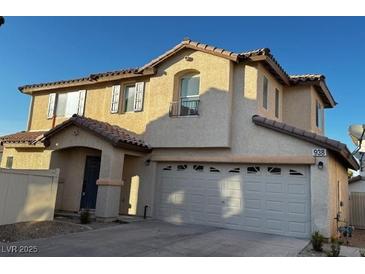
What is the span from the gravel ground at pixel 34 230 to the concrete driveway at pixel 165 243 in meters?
0.51

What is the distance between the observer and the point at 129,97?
16891 mm

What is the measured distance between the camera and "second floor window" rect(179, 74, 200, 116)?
1462 centimetres

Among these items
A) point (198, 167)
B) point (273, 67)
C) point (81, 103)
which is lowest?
point (198, 167)

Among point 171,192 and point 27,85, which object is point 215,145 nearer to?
point 171,192

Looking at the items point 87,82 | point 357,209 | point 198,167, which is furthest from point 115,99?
point 357,209

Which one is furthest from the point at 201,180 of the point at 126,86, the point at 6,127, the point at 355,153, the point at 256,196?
the point at 6,127

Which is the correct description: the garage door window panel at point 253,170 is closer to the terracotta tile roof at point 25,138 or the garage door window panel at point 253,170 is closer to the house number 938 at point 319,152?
the house number 938 at point 319,152

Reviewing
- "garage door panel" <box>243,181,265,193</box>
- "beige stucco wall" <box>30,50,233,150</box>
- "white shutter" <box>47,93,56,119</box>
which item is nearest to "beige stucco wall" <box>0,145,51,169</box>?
"white shutter" <box>47,93,56,119</box>

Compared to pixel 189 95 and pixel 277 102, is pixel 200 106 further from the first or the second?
pixel 277 102

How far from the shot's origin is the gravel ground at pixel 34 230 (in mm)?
9258

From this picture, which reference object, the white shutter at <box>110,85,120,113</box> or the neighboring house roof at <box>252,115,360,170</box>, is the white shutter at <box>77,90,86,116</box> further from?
the neighboring house roof at <box>252,115,360,170</box>

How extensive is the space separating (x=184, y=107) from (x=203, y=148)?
7.25 feet

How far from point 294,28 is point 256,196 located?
701cm

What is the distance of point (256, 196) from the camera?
42.1 ft
